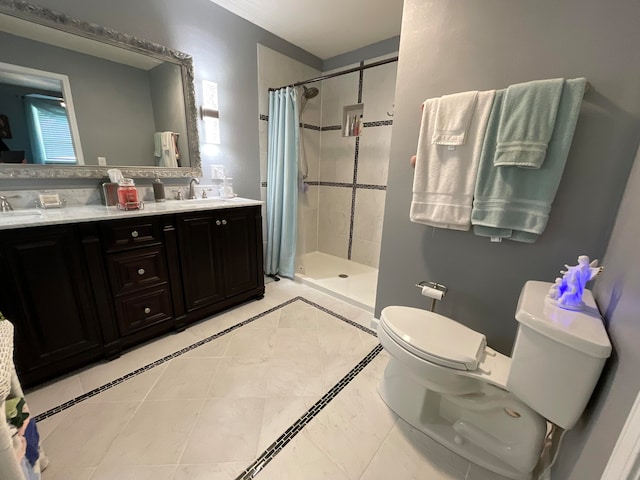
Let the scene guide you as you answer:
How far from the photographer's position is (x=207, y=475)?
100 cm

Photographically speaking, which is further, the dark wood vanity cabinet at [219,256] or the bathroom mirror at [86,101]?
the dark wood vanity cabinet at [219,256]

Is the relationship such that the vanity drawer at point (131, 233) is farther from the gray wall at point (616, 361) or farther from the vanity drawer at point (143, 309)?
the gray wall at point (616, 361)

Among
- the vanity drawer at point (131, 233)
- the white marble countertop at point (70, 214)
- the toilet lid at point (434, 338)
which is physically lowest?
the toilet lid at point (434, 338)

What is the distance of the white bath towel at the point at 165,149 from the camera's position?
6.28 ft

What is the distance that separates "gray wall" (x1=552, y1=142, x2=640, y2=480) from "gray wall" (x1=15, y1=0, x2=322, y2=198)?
247 centimetres

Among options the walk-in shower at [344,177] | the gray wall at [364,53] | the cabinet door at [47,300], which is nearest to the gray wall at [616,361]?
the walk-in shower at [344,177]

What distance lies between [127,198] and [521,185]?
6.97ft

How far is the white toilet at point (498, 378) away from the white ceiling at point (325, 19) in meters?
2.25

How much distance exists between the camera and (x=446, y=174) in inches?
53.7

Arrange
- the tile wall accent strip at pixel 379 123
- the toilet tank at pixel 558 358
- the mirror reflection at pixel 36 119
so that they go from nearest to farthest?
the toilet tank at pixel 558 358 < the mirror reflection at pixel 36 119 < the tile wall accent strip at pixel 379 123

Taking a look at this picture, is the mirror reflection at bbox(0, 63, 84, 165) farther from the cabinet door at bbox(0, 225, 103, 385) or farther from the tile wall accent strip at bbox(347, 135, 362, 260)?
the tile wall accent strip at bbox(347, 135, 362, 260)

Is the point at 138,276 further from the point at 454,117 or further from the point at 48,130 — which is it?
the point at 454,117

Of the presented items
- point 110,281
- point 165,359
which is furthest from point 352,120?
point 165,359

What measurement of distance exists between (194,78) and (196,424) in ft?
7.61
